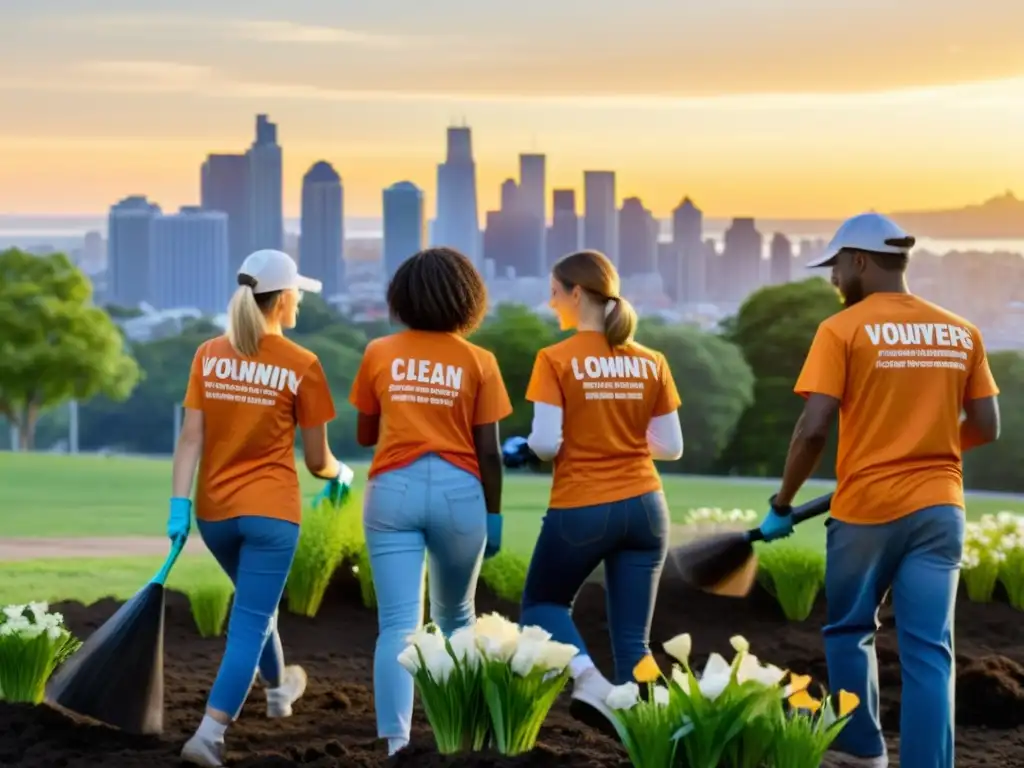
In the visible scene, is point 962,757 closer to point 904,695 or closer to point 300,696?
point 904,695

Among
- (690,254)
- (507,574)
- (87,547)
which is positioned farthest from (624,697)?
(690,254)

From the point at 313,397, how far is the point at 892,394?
184 centimetres

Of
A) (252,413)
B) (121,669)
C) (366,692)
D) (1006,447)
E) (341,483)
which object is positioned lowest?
(1006,447)

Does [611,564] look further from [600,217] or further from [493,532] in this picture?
[600,217]

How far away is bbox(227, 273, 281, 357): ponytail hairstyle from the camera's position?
5395mm

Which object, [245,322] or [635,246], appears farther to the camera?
[635,246]

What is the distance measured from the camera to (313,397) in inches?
215

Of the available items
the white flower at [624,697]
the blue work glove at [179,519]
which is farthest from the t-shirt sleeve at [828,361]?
the blue work glove at [179,519]

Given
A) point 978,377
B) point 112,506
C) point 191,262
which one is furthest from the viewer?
point 191,262

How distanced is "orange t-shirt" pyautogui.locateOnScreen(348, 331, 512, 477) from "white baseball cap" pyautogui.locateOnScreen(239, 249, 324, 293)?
38cm

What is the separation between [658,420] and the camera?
563 centimetres

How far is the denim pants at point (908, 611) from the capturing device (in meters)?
4.99

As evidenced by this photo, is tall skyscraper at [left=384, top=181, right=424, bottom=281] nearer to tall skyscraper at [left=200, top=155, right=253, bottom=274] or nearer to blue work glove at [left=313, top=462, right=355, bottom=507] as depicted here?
tall skyscraper at [left=200, top=155, right=253, bottom=274]

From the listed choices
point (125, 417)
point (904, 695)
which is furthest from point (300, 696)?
point (125, 417)
